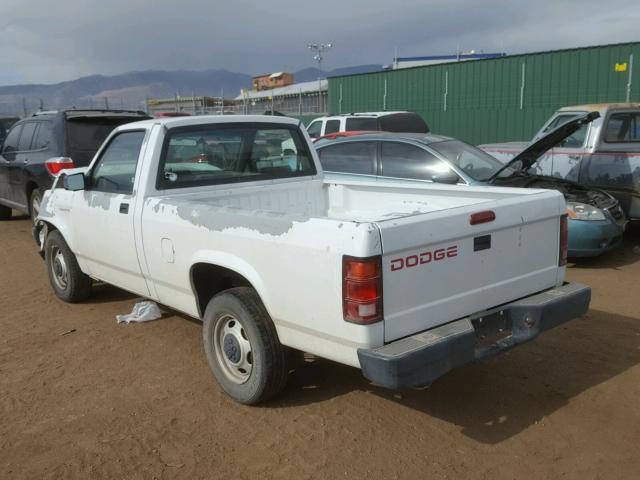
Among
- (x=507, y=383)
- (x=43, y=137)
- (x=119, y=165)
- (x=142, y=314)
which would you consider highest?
(x=43, y=137)

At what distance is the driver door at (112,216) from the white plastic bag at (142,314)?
1.52 ft

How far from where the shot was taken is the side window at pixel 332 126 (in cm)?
1425

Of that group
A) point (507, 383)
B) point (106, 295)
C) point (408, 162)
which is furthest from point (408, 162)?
point (507, 383)

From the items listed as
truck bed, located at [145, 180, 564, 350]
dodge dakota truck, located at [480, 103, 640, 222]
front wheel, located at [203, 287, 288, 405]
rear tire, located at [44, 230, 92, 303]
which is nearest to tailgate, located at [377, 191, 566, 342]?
truck bed, located at [145, 180, 564, 350]

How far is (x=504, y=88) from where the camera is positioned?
62.5 ft

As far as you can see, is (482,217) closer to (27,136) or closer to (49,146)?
(49,146)

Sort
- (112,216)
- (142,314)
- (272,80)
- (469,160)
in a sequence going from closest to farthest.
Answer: (112,216)
(142,314)
(469,160)
(272,80)

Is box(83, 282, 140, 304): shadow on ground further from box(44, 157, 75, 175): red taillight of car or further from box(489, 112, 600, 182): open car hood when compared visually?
box(489, 112, 600, 182): open car hood

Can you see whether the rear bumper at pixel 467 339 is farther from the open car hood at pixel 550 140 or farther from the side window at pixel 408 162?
the side window at pixel 408 162

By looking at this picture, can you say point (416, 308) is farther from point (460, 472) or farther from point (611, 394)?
point (611, 394)

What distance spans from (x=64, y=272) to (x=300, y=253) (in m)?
3.75

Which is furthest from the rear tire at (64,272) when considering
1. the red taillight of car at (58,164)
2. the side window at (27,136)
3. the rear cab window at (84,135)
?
the side window at (27,136)

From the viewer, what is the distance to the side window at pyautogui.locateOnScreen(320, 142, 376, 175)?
8148 mm

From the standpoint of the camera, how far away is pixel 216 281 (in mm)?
4094
